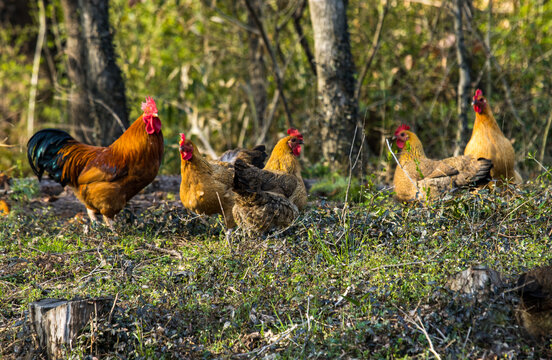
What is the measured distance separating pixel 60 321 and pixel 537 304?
106 inches

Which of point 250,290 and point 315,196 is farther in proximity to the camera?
→ point 315,196

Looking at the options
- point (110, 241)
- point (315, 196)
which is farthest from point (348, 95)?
point (110, 241)

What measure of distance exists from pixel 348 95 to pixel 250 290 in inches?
176

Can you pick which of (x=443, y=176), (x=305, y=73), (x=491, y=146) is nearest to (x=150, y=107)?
(x=443, y=176)

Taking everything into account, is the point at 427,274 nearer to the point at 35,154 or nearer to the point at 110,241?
the point at 110,241

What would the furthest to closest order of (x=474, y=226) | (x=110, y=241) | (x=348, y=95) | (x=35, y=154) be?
1. (x=348, y=95)
2. (x=35, y=154)
3. (x=110, y=241)
4. (x=474, y=226)

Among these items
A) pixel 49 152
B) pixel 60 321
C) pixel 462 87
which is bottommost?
pixel 60 321

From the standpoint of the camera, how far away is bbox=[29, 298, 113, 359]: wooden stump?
10.2 ft

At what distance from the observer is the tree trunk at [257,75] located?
406 inches

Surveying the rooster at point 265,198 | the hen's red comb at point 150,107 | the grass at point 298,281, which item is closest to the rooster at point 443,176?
the grass at point 298,281

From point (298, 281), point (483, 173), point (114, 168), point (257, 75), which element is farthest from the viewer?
point (257, 75)

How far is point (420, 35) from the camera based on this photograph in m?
10.4

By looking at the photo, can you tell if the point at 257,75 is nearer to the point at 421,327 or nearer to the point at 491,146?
the point at 491,146

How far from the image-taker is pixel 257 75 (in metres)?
10.4
